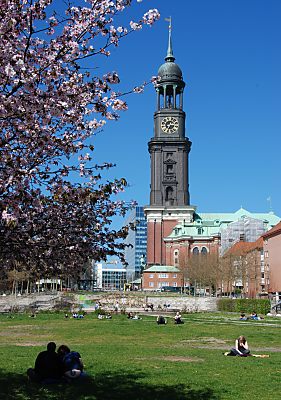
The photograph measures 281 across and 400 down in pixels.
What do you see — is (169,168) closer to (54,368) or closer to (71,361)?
(71,361)

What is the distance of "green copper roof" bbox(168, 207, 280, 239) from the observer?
133000mm

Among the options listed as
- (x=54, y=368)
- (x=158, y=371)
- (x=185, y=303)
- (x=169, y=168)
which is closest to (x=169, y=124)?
(x=169, y=168)

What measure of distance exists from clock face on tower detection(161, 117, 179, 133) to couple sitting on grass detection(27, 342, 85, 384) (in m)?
124

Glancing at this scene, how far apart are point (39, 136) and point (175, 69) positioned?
133770mm

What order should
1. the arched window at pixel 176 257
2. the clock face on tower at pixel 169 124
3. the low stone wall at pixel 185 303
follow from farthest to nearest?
1. the clock face on tower at pixel 169 124
2. the arched window at pixel 176 257
3. the low stone wall at pixel 185 303

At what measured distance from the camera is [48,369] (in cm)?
1588

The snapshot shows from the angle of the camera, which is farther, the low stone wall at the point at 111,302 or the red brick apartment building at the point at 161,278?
the red brick apartment building at the point at 161,278

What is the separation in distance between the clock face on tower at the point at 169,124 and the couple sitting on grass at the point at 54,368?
124 meters

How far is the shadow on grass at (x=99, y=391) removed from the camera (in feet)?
45.2

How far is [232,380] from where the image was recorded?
16609 millimetres

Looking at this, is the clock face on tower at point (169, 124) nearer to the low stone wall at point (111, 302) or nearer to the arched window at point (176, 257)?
the arched window at point (176, 257)

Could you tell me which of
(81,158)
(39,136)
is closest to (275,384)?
(81,158)

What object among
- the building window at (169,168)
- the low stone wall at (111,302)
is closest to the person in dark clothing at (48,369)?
the low stone wall at (111,302)

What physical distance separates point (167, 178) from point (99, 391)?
120953 millimetres
